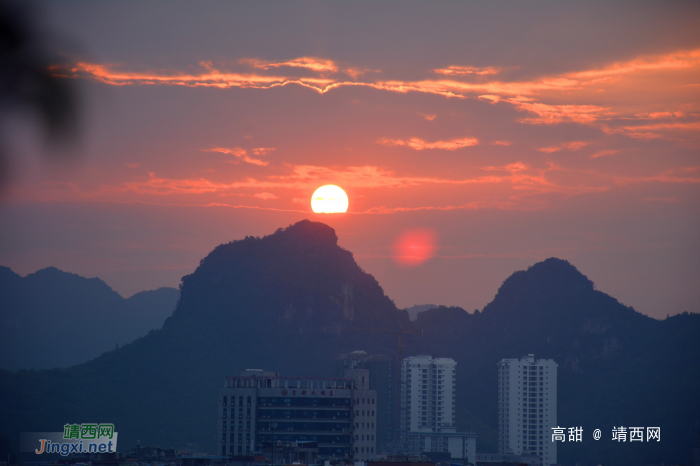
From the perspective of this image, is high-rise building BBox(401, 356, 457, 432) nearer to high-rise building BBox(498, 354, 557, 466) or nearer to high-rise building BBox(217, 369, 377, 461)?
high-rise building BBox(498, 354, 557, 466)

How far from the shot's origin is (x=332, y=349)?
160125 millimetres

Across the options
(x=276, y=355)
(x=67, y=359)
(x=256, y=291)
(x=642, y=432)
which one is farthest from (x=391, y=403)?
(x=67, y=359)

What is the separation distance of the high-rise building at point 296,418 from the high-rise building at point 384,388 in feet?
232

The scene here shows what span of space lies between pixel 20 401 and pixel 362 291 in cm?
6795

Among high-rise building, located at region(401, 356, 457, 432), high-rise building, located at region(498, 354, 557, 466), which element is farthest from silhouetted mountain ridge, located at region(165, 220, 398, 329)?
high-rise building, located at region(498, 354, 557, 466)

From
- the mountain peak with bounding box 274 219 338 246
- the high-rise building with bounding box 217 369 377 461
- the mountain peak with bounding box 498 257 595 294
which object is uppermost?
the mountain peak with bounding box 274 219 338 246

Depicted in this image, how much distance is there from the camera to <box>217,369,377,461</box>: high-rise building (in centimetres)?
7275

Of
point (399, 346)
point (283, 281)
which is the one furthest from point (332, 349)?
point (399, 346)

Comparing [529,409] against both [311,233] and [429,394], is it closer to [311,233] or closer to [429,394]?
[429,394]

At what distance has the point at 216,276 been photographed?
167 m

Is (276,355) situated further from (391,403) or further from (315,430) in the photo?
(315,430)

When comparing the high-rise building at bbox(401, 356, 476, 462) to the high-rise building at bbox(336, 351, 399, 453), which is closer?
the high-rise building at bbox(401, 356, 476, 462)

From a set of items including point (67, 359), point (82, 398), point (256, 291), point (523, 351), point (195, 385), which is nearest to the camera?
point (82, 398)

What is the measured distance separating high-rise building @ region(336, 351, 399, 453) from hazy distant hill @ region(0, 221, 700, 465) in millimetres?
10294
